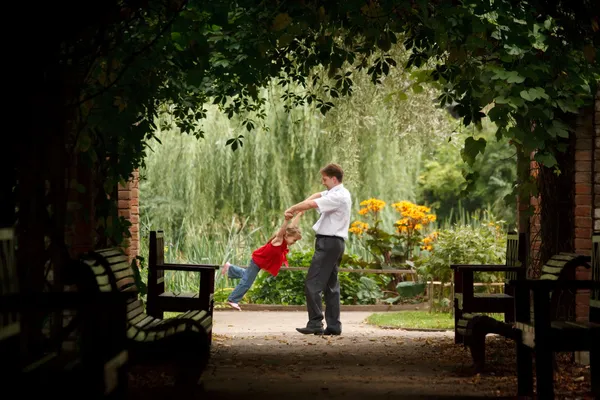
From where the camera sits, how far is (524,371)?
235 inches

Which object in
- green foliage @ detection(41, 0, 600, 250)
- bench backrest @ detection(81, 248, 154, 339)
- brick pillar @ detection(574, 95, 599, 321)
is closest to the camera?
bench backrest @ detection(81, 248, 154, 339)

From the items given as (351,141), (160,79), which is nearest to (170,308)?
(160,79)

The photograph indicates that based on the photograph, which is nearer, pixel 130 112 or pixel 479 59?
pixel 130 112

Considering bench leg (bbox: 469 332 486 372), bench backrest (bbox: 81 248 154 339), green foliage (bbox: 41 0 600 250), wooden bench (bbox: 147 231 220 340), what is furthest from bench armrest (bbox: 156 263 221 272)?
bench leg (bbox: 469 332 486 372)

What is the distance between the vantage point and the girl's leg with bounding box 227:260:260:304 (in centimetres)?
1245

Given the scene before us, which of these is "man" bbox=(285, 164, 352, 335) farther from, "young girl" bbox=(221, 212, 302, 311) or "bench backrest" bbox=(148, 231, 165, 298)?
"bench backrest" bbox=(148, 231, 165, 298)

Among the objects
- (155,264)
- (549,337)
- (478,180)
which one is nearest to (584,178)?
(549,337)

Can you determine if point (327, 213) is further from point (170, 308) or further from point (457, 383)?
point (457, 383)

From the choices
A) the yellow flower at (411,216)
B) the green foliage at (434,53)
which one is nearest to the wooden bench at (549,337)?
the green foliage at (434,53)

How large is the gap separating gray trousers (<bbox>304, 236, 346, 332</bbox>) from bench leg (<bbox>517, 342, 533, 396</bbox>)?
4100 millimetres

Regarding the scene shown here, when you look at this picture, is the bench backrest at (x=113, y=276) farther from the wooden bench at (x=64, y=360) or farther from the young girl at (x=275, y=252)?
the young girl at (x=275, y=252)

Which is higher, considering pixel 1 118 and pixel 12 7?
pixel 12 7

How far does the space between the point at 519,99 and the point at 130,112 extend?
112 inches

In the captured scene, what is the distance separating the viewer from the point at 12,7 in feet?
15.7
